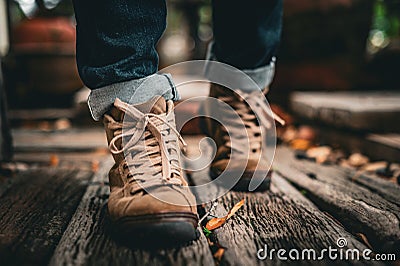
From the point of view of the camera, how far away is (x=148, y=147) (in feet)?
2.86

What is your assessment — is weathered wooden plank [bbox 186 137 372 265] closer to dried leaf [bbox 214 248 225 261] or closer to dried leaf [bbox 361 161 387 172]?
dried leaf [bbox 214 248 225 261]

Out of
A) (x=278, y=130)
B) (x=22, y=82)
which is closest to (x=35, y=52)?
(x=22, y=82)

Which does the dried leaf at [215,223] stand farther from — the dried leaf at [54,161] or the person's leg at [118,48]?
the dried leaf at [54,161]

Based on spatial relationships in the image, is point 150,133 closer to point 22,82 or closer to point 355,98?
point 355,98

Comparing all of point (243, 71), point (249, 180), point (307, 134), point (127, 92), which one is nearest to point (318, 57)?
point (307, 134)

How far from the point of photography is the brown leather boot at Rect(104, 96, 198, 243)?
0.75 meters

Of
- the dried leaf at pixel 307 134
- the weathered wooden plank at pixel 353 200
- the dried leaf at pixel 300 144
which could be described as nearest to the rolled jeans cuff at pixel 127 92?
the weathered wooden plank at pixel 353 200

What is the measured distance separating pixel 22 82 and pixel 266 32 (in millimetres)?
2213

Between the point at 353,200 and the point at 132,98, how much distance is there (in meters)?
0.60

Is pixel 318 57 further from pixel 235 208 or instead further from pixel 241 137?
pixel 235 208

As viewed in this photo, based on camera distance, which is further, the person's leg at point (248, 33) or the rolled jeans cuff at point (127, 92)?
the person's leg at point (248, 33)

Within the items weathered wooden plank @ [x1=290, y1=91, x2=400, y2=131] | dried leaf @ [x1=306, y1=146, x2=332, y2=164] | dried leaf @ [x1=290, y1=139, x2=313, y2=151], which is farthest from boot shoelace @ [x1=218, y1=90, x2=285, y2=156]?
dried leaf @ [x1=290, y1=139, x2=313, y2=151]

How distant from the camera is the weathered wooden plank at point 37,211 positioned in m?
0.76

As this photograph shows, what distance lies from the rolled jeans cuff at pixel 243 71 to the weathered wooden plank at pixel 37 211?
19.8 inches
